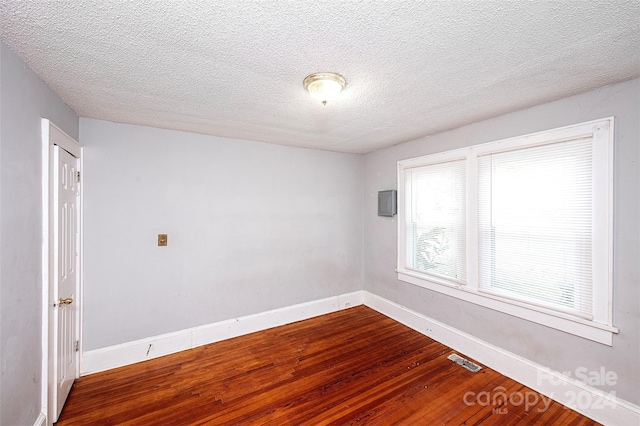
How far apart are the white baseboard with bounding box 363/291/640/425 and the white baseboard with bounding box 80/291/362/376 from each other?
1.37 meters

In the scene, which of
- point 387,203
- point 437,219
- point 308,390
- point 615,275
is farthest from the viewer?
point 387,203

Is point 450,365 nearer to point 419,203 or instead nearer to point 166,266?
point 419,203

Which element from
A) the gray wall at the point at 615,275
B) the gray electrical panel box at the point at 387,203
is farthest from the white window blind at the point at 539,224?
the gray electrical panel box at the point at 387,203

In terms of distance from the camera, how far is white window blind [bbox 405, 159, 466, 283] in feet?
9.93

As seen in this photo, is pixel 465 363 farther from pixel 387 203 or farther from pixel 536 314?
pixel 387 203

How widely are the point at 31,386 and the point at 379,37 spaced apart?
292 cm

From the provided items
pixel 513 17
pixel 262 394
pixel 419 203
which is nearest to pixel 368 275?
pixel 419 203

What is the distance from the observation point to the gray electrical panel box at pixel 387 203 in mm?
3795

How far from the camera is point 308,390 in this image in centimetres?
235

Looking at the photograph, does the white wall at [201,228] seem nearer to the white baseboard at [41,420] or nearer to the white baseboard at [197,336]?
the white baseboard at [197,336]

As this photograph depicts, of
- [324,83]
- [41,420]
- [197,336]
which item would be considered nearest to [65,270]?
[41,420]

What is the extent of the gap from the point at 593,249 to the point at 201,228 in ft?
12.1

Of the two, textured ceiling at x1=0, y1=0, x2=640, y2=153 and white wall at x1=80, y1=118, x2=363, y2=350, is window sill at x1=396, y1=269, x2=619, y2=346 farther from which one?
textured ceiling at x1=0, y1=0, x2=640, y2=153

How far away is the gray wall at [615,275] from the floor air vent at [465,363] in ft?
0.93
